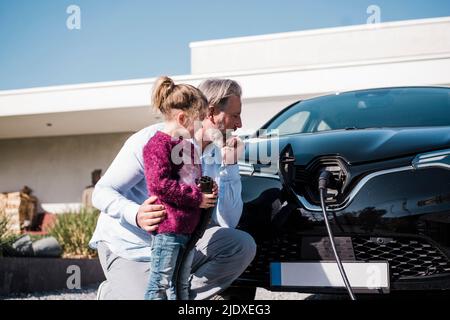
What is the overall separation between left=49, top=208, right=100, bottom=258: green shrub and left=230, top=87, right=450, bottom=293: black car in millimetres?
4875

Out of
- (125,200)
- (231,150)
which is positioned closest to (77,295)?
(125,200)

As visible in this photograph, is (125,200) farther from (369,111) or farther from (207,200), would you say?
(369,111)

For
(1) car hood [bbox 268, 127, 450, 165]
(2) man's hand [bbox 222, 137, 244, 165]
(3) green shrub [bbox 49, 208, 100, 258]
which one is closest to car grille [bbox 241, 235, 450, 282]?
(1) car hood [bbox 268, 127, 450, 165]

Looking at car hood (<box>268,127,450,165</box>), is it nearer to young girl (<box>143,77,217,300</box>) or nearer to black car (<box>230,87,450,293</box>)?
black car (<box>230,87,450,293</box>)

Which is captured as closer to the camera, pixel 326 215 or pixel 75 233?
pixel 326 215

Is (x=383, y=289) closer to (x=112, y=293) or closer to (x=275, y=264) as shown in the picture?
(x=275, y=264)

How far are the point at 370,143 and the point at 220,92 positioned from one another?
79 cm

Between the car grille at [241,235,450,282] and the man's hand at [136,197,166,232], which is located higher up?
the man's hand at [136,197,166,232]

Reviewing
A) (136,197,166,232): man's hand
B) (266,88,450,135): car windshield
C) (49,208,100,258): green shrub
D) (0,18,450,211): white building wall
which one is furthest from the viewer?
(0,18,450,211): white building wall

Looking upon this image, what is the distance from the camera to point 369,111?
3.42m

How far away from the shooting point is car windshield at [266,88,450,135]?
125 inches

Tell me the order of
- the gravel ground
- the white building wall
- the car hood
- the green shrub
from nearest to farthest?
the car hood, the gravel ground, the green shrub, the white building wall

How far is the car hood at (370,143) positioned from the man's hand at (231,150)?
33 cm
